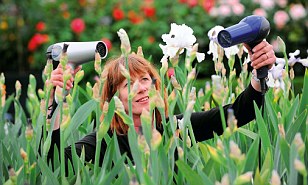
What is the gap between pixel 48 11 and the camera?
7.04 metres

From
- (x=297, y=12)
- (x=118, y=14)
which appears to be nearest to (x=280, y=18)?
(x=297, y=12)

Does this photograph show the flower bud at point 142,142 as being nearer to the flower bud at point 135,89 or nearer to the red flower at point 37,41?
the flower bud at point 135,89

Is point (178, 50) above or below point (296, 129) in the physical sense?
above

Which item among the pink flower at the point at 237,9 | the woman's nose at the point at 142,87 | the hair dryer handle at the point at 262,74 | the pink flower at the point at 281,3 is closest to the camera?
the hair dryer handle at the point at 262,74

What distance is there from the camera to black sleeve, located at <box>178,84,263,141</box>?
2189 mm

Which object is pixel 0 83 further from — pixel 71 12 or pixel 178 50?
pixel 71 12

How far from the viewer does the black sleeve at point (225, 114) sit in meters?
2.19

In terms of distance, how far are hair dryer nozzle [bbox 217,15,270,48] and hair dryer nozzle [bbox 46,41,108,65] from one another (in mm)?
388

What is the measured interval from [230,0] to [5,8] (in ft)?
7.04

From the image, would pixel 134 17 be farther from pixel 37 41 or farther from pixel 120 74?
pixel 120 74

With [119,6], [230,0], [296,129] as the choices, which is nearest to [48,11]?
[119,6]

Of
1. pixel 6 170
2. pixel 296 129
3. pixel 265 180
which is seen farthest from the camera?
pixel 6 170

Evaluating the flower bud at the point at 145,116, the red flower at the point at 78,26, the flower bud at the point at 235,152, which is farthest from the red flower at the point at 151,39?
the flower bud at the point at 235,152

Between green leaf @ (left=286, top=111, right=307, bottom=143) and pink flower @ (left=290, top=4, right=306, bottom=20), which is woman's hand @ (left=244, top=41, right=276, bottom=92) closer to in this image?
green leaf @ (left=286, top=111, right=307, bottom=143)
